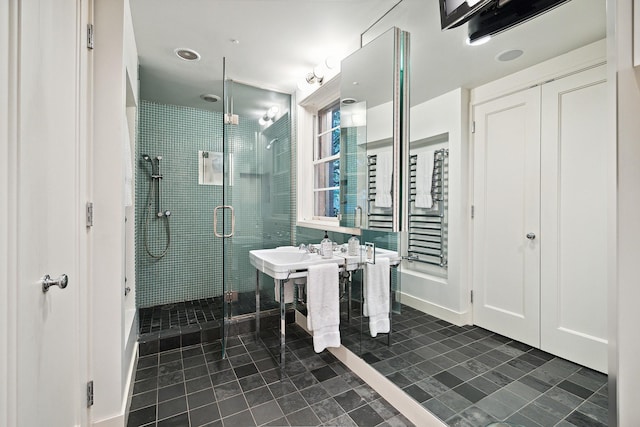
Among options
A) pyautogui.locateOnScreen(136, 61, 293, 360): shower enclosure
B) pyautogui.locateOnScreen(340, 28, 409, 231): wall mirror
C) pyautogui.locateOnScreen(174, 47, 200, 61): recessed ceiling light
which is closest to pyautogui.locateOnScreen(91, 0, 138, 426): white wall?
pyautogui.locateOnScreen(174, 47, 200, 61): recessed ceiling light

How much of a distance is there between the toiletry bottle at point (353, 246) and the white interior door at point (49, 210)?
1630 mm

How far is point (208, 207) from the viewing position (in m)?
3.68

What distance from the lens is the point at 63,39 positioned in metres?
1.18

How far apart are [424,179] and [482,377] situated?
1.01 m

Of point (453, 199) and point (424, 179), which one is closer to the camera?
point (453, 199)

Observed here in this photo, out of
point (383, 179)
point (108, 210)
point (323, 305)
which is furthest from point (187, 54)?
point (323, 305)

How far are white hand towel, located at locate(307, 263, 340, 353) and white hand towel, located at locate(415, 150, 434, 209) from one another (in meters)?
0.81

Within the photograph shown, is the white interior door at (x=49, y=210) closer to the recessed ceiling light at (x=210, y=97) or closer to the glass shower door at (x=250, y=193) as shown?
the glass shower door at (x=250, y=193)

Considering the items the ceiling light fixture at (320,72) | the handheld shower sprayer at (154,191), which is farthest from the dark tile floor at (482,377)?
the handheld shower sprayer at (154,191)

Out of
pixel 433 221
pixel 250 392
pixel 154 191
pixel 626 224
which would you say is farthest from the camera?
pixel 154 191

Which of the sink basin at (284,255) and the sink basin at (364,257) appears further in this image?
the sink basin at (284,255)

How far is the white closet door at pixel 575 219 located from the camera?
38.6 inches

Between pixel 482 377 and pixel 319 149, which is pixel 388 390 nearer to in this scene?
pixel 482 377

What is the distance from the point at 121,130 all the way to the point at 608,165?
2.11 m
